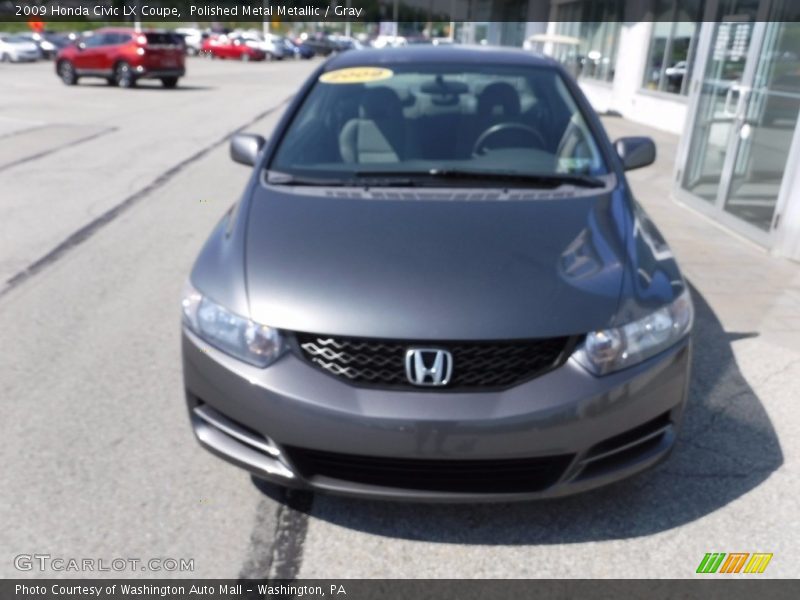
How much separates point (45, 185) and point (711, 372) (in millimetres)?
7456

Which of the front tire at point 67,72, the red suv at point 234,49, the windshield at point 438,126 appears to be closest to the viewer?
the windshield at point 438,126

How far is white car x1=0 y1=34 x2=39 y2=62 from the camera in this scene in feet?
112

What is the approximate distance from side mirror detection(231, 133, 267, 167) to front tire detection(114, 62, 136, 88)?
20.9 metres

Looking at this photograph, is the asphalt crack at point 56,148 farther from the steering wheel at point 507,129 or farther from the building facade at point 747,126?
the building facade at point 747,126

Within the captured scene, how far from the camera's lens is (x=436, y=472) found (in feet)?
→ 7.67

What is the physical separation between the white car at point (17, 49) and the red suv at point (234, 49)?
41.9ft

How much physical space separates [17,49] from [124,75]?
16.1 meters

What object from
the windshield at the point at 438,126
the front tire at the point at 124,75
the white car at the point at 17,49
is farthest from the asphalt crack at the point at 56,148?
the white car at the point at 17,49

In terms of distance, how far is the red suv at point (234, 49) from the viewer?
4444 centimetres

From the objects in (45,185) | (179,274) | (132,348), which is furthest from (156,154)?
(132,348)

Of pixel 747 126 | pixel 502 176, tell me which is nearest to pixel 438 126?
pixel 502 176

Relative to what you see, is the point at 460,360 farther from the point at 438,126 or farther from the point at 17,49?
the point at 17,49

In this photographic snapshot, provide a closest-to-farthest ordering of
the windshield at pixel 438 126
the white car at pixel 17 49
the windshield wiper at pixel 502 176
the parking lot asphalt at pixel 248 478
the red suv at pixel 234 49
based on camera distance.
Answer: the parking lot asphalt at pixel 248 478 → the windshield wiper at pixel 502 176 → the windshield at pixel 438 126 → the white car at pixel 17 49 → the red suv at pixel 234 49

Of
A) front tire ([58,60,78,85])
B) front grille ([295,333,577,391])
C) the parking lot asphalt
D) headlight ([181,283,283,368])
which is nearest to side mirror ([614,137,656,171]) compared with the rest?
the parking lot asphalt
